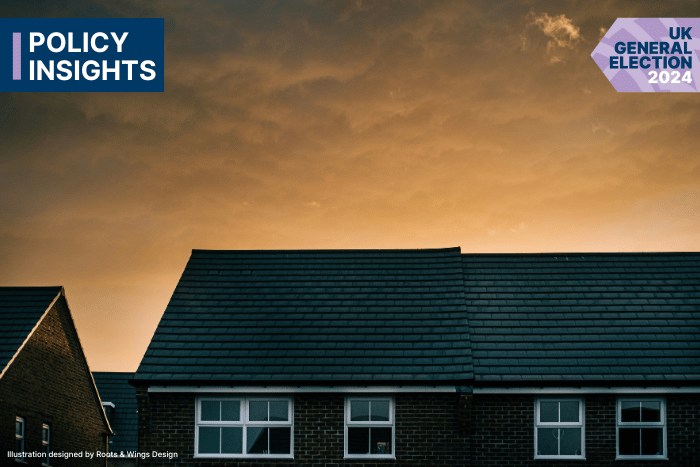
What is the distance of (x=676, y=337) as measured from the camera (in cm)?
1834

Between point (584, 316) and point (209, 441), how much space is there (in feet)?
36.0

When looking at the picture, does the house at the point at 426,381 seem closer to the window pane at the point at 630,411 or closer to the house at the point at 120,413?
the window pane at the point at 630,411

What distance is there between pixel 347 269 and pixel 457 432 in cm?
664

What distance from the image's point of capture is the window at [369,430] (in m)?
16.9

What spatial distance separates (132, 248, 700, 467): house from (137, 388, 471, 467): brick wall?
0.03 meters

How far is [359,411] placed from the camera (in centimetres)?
1705

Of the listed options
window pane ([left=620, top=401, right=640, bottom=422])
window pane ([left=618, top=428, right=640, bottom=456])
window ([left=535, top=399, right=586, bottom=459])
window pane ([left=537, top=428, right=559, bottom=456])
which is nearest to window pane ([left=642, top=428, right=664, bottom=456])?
window pane ([left=618, top=428, right=640, bottom=456])

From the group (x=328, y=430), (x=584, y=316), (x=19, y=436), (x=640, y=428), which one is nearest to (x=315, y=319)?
(x=328, y=430)

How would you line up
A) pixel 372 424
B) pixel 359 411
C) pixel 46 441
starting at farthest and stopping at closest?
pixel 46 441
pixel 359 411
pixel 372 424

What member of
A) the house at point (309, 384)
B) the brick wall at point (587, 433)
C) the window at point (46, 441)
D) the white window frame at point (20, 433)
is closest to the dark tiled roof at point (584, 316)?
the brick wall at point (587, 433)

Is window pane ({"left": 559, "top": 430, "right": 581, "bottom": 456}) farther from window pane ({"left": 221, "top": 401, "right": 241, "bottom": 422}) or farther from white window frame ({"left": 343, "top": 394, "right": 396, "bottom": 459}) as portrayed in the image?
window pane ({"left": 221, "top": 401, "right": 241, "bottom": 422})

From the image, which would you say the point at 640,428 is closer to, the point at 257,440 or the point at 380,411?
the point at 380,411

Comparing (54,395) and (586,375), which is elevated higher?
(586,375)

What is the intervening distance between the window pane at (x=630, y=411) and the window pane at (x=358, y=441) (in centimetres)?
652
